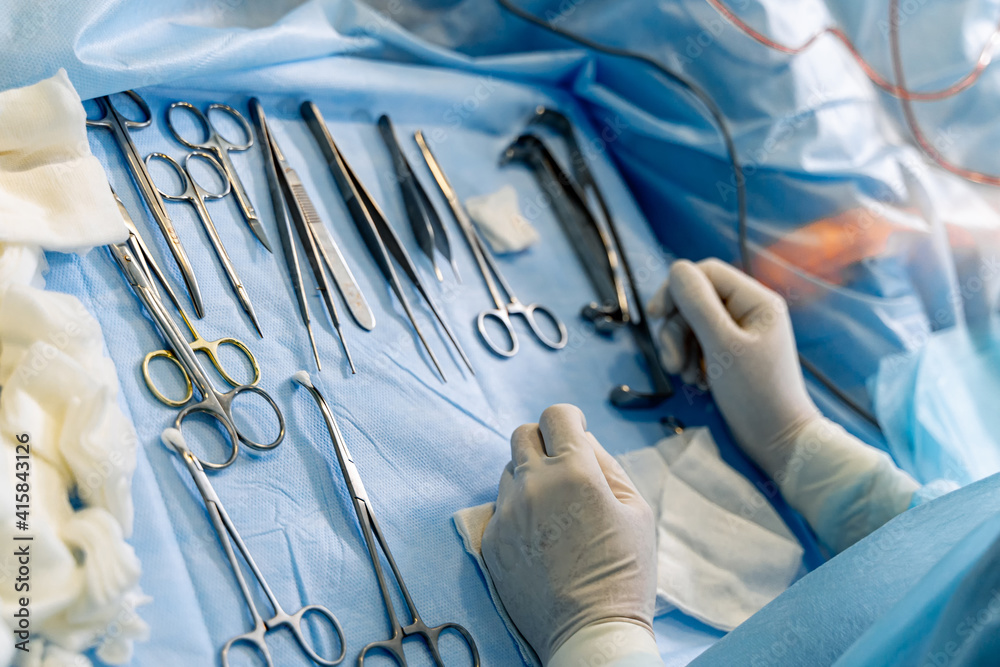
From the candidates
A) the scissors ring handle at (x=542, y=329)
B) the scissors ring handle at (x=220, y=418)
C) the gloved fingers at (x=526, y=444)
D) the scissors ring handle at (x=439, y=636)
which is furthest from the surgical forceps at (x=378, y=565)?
the scissors ring handle at (x=542, y=329)

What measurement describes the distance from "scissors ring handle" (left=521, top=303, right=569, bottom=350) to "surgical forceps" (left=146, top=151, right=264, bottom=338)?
1.47 feet

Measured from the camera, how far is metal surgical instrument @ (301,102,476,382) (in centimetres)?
108

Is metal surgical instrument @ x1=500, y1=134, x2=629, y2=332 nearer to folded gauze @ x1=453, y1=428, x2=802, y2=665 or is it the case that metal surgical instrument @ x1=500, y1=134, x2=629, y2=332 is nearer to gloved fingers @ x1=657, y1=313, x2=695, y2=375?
gloved fingers @ x1=657, y1=313, x2=695, y2=375

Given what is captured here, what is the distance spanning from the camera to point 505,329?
119cm

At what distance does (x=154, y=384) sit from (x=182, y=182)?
1.06ft

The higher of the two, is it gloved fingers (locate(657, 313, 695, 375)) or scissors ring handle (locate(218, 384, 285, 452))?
scissors ring handle (locate(218, 384, 285, 452))

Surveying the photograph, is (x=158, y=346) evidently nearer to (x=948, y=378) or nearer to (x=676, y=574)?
(x=676, y=574)

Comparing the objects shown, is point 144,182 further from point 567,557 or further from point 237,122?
point 567,557

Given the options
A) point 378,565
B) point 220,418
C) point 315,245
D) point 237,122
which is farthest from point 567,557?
point 237,122

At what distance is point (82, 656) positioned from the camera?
2.12 feet

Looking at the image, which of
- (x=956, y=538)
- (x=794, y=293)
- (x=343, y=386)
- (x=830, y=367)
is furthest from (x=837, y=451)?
(x=343, y=386)

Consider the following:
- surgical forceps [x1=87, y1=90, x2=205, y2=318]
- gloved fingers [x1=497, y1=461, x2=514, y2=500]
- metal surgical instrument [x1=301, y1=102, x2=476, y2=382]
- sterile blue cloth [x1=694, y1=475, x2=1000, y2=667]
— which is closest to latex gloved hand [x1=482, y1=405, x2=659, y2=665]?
gloved fingers [x1=497, y1=461, x2=514, y2=500]

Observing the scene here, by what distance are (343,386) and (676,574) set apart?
1.74ft

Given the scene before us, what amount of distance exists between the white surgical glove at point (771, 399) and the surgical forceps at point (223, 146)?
69 centimetres
